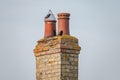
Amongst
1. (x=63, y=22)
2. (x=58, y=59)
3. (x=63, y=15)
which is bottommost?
(x=58, y=59)

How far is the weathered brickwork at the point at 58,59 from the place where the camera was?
16.4 meters

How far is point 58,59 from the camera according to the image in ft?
54.0

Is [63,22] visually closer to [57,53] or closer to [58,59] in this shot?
[57,53]

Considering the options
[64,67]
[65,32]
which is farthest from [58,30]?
[64,67]

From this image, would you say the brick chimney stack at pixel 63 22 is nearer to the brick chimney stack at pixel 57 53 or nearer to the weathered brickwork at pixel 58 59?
the brick chimney stack at pixel 57 53

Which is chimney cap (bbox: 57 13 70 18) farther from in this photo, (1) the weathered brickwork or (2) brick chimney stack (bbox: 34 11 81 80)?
(1) the weathered brickwork

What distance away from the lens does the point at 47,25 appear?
1734 centimetres

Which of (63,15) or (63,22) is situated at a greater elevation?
(63,15)

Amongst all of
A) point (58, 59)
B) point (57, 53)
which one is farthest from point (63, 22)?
point (58, 59)

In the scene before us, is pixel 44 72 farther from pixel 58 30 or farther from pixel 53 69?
pixel 58 30

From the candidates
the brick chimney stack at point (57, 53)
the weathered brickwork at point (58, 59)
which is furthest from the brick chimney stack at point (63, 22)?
the weathered brickwork at point (58, 59)

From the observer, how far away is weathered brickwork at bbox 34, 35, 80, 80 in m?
16.4

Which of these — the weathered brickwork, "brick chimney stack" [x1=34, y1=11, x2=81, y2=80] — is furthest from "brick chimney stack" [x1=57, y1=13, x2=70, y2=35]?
the weathered brickwork

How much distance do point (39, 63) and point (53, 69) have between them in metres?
0.80
